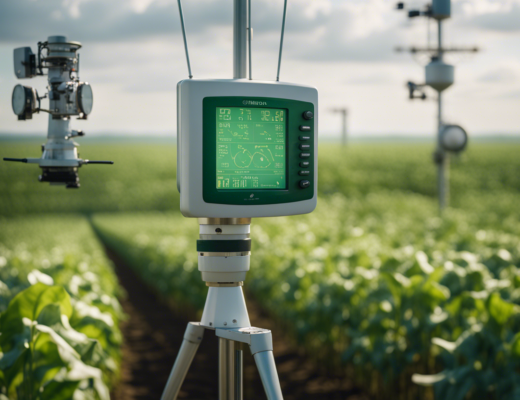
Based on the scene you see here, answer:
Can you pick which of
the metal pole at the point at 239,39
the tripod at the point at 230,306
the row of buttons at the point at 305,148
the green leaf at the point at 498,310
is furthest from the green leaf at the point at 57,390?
the green leaf at the point at 498,310

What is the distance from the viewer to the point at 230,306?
7.44 feet

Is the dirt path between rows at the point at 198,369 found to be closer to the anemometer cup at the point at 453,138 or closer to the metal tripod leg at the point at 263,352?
the metal tripod leg at the point at 263,352

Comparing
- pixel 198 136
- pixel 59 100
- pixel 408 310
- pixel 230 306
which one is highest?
pixel 59 100

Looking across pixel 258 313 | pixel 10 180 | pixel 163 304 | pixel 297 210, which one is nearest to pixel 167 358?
pixel 258 313

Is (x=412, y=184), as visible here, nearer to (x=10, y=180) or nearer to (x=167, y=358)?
(x=10, y=180)

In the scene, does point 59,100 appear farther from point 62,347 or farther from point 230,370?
point 230,370

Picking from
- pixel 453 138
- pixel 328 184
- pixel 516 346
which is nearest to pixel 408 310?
pixel 516 346

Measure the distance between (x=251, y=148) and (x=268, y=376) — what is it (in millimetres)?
798

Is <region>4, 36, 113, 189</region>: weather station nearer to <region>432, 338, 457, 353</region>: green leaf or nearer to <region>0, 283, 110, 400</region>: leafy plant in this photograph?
<region>0, 283, 110, 400</region>: leafy plant

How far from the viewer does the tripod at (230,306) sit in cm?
217

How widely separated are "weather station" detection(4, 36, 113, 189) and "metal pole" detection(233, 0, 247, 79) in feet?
2.04

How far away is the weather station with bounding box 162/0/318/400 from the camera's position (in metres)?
2.02

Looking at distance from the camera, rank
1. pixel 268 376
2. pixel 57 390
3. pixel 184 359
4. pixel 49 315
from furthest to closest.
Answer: pixel 49 315 → pixel 57 390 → pixel 184 359 → pixel 268 376

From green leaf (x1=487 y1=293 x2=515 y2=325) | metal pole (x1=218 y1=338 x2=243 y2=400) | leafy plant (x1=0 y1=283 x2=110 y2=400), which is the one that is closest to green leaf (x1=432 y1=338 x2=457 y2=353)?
green leaf (x1=487 y1=293 x2=515 y2=325)
